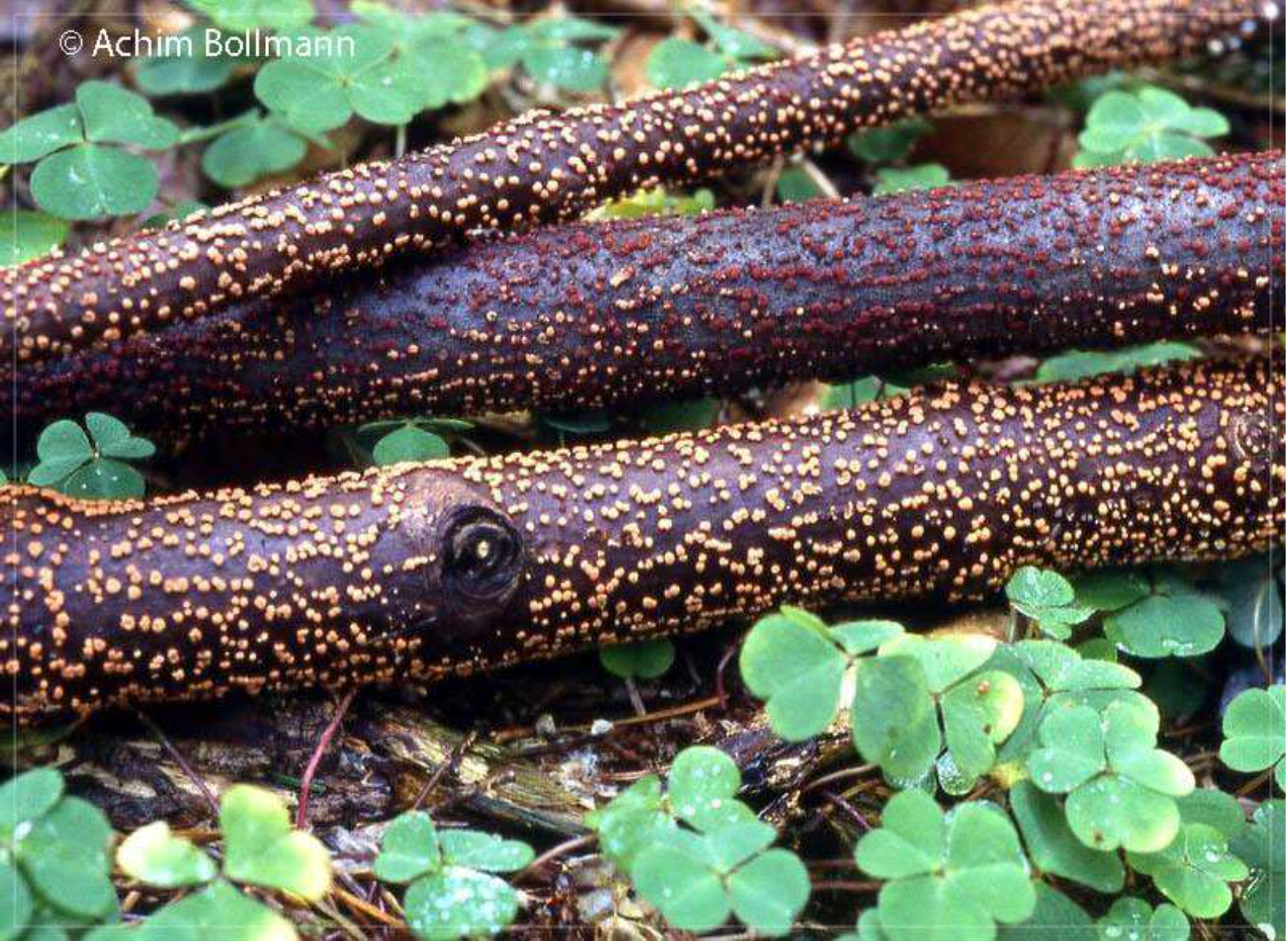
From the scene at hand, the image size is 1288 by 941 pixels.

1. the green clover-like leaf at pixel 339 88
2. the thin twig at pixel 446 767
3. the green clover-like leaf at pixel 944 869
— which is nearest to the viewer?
the green clover-like leaf at pixel 944 869

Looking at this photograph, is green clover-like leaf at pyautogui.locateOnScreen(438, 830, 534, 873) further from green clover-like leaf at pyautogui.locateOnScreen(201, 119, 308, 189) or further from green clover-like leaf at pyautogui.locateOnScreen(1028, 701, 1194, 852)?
green clover-like leaf at pyautogui.locateOnScreen(201, 119, 308, 189)

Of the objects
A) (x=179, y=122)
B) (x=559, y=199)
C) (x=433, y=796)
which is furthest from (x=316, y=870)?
(x=179, y=122)

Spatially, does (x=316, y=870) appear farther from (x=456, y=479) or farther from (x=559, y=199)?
(x=559, y=199)

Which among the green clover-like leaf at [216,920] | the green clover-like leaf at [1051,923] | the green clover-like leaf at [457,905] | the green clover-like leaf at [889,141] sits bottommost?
the green clover-like leaf at [1051,923]

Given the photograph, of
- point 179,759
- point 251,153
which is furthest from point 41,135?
point 179,759

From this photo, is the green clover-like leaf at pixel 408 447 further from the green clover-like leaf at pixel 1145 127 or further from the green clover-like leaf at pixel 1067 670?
the green clover-like leaf at pixel 1145 127

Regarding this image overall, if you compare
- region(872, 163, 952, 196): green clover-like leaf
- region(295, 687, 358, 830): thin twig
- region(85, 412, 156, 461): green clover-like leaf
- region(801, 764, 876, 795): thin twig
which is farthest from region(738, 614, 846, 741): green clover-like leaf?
region(872, 163, 952, 196): green clover-like leaf

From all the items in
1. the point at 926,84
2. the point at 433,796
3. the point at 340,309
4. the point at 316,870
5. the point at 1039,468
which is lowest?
the point at 433,796

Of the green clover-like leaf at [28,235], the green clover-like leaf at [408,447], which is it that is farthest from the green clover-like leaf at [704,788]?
the green clover-like leaf at [28,235]

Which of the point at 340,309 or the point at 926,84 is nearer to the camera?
the point at 340,309
